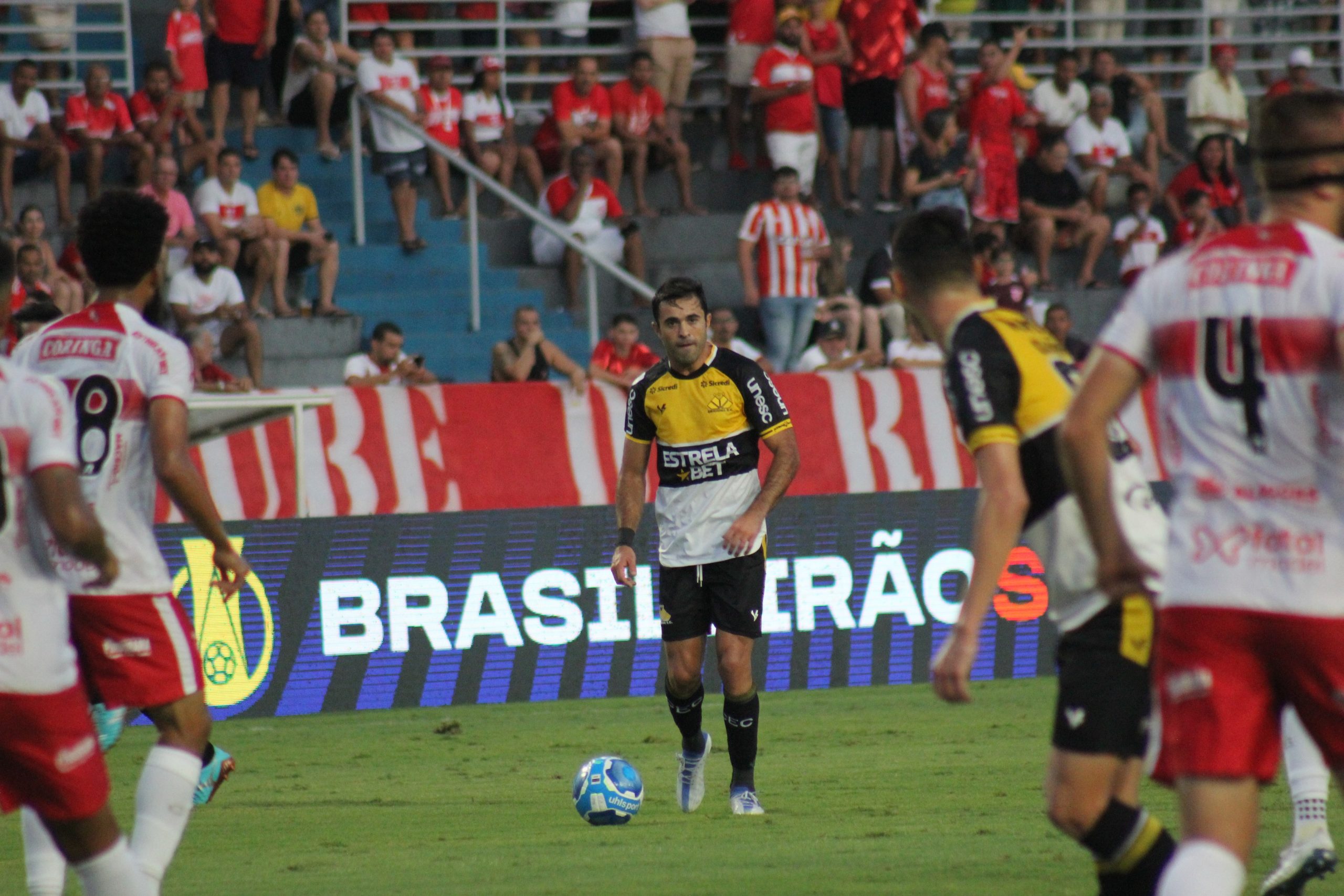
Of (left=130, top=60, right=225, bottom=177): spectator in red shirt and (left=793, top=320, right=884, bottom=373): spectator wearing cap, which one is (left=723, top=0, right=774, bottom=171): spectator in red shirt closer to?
(left=793, top=320, right=884, bottom=373): spectator wearing cap

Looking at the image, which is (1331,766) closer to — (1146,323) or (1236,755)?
(1236,755)

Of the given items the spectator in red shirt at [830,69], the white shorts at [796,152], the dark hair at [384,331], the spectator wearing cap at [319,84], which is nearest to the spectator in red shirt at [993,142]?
the spectator in red shirt at [830,69]

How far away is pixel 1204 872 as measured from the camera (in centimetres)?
384

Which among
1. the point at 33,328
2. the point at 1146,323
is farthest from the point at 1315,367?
the point at 33,328

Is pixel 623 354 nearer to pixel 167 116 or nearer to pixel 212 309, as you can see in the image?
pixel 212 309

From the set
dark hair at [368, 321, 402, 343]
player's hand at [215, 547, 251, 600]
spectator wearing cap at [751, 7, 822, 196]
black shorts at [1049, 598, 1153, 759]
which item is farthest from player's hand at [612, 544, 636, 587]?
spectator wearing cap at [751, 7, 822, 196]

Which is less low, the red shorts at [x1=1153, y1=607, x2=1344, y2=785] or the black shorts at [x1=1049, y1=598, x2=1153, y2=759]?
the red shorts at [x1=1153, y1=607, x2=1344, y2=785]

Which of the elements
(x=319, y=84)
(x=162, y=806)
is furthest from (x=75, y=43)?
(x=162, y=806)

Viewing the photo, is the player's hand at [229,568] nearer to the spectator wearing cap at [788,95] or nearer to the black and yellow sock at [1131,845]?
the black and yellow sock at [1131,845]

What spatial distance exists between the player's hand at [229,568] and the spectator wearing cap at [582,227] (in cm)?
1252

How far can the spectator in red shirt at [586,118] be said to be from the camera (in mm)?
18859

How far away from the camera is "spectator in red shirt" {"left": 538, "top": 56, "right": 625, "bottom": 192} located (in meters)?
18.9

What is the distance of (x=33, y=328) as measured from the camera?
9836 mm

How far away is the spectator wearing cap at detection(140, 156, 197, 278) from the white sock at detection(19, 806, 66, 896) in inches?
434
